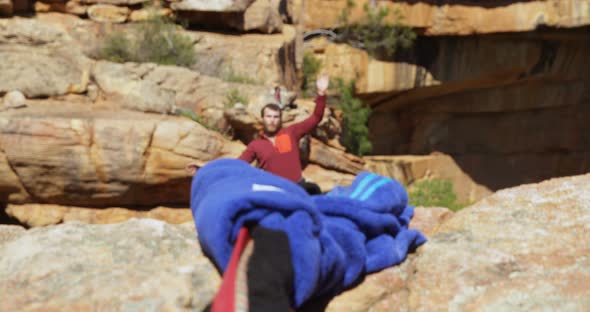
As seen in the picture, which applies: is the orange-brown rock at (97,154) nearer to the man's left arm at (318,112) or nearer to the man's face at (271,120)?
the man's left arm at (318,112)

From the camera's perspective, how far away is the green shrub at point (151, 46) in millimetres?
9945

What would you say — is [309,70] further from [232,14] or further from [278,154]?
[278,154]

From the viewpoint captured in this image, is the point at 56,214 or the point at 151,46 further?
the point at 151,46

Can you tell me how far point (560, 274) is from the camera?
189 centimetres

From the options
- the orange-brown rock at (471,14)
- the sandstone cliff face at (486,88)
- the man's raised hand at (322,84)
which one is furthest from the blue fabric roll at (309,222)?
the orange-brown rock at (471,14)

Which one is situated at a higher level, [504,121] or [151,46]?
[151,46]

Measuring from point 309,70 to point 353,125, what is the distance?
1.69 meters

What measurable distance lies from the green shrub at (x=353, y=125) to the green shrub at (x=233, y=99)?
3908 mm

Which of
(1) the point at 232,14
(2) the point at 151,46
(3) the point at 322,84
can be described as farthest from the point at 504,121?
(3) the point at 322,84

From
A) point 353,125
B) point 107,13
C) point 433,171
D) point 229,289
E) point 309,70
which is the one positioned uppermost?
point 229,289

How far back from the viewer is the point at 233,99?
29.1 feet

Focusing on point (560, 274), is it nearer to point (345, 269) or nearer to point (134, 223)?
point (345, 269)

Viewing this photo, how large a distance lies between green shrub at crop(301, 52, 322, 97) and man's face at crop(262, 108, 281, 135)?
8919 millimetres

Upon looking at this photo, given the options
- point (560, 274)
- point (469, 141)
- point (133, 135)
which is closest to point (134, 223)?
point (560, 274)
